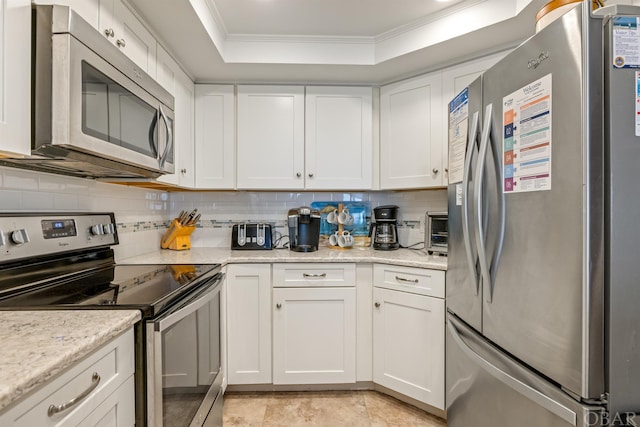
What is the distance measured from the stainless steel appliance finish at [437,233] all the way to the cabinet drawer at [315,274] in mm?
502

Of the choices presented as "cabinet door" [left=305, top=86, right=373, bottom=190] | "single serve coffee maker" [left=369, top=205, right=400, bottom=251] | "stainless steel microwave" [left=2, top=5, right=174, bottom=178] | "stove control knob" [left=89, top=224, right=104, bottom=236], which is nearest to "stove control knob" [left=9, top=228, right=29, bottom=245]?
"stainless steel microwave" [left=2, top=5, right=174, bottom=178]

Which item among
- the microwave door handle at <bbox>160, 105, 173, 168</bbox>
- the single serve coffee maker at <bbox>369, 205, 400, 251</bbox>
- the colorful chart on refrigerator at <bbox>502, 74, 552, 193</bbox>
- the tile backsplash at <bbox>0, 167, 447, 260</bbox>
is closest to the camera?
the colorful chart on refrigerator at <bbox>502, 74, 552, 193</bbox>

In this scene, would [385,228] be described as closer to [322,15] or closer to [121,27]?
[322,15]

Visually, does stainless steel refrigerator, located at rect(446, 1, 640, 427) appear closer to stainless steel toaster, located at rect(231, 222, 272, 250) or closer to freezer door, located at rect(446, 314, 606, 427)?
freezer door, located at rect(446, 314, 606, 427)

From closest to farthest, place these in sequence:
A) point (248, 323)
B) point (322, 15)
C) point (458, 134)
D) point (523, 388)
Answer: point (523, 388)
point (458, 134)
point (322, 15)
point (248, 323)

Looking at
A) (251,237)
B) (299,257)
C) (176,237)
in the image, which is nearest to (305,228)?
(299,257)

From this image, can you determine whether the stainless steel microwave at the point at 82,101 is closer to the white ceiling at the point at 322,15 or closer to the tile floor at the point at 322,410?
the white ceiling at the point at 322,15

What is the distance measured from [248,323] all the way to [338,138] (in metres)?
1.38

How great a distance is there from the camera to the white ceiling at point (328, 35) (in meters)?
1.68

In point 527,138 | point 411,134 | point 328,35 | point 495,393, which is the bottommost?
point 495,393

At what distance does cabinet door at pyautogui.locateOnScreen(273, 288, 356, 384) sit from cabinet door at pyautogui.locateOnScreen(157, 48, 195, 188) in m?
0.95

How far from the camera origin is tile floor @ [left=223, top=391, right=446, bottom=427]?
5.98ft

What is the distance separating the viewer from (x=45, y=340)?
697mm

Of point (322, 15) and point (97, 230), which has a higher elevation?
point (322, 15)
